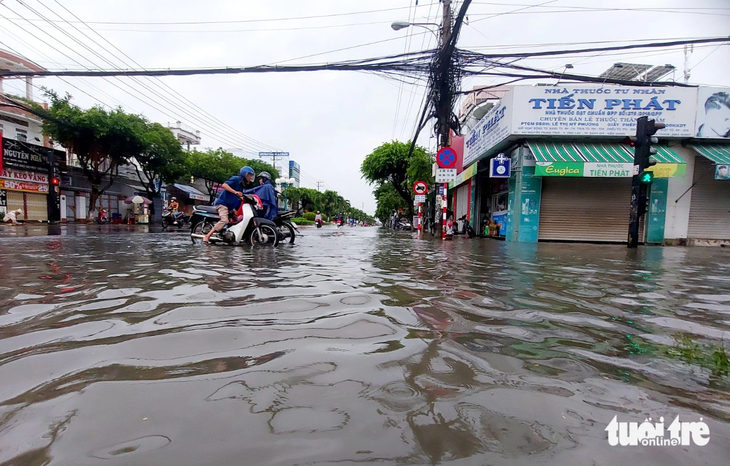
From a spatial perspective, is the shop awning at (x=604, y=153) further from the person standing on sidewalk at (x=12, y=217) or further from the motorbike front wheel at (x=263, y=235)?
the person standing on sidewalk at (x=12, y=217)

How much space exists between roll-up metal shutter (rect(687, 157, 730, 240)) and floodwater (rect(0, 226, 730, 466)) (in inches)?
581

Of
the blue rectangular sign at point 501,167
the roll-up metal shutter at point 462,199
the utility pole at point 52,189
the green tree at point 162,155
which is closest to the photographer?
the blue rectangular sign at point 501,167

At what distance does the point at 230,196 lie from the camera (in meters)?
7.70

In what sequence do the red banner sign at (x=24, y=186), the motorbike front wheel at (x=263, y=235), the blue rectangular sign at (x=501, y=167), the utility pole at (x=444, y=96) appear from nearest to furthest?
1. the motorbike front wheel at (x=263, y=235)
2. the utility pole at (x=444, y=96)
3. the blue rectangular sign at (x=501, y=167)
4. the red banner sign at (x=24, y=186)

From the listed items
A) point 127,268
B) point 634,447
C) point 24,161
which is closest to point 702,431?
point 634,447

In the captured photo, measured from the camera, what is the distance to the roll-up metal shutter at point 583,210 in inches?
560

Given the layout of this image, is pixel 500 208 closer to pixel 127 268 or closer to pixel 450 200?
pixel 450 200

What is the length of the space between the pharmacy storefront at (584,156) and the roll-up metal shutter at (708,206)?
511 millimetres

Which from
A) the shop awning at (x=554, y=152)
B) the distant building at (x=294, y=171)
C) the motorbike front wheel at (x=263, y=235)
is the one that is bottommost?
the motorbike front wheel at (x=263, y=235)

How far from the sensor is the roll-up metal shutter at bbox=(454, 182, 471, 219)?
21.0 metres

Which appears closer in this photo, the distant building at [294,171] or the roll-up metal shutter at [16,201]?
the roll-up metal shutter at [16,201]

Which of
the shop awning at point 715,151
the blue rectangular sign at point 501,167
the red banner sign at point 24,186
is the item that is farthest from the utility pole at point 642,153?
the red banner sign at point 24,186

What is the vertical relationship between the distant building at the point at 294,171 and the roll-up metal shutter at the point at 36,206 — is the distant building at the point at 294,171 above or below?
above

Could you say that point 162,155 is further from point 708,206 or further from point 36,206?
point 708,206
